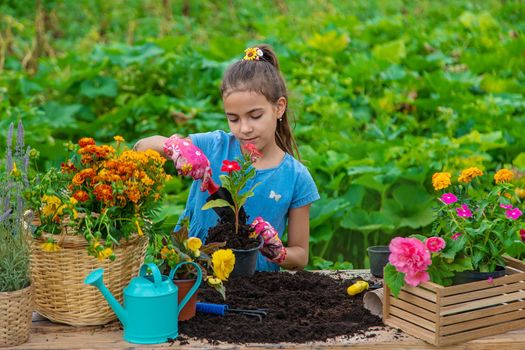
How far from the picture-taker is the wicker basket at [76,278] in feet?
7.04

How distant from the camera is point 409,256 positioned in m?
2.13

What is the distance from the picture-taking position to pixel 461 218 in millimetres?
2285

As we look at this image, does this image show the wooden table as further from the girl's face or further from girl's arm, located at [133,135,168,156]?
the girl's face

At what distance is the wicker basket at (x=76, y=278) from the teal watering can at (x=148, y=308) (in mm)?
75

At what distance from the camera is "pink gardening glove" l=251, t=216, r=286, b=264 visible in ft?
8.53

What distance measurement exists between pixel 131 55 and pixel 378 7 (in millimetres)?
4726

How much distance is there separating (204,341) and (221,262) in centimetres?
22

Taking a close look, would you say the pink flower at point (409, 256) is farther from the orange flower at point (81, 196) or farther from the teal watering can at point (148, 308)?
the orange flower at point (81, 196)

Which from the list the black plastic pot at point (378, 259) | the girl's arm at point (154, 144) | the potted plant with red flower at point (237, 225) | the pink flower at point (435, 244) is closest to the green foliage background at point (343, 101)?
the black plastic pot at point (378, 259)

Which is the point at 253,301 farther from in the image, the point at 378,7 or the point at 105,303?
the point at 378,7

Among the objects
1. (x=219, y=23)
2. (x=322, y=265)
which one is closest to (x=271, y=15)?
(x=219, y=23)

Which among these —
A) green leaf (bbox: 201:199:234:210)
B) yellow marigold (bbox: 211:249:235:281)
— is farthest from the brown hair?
yellow marigold (bbox: 211:249:235:281)

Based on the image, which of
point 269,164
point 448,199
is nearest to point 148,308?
point 448,199

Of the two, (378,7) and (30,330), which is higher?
(378,7)
